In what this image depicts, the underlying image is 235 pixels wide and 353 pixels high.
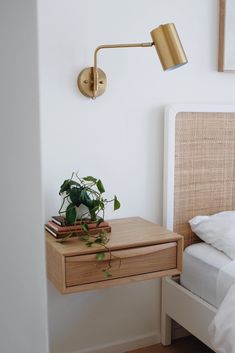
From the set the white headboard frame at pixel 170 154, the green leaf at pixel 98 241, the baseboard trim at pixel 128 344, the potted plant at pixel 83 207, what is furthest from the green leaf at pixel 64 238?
the baseboard trim at pixel 128 344

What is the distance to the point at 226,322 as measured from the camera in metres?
1.46

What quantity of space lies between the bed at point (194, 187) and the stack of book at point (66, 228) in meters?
0.47

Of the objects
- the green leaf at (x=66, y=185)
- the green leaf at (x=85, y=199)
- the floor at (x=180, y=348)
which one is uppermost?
the green leaf at (x=66, y=185)

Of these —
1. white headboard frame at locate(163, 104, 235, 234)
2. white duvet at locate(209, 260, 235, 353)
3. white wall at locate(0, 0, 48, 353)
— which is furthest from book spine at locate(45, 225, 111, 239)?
white wall at locate(0, 0, 48, 353)

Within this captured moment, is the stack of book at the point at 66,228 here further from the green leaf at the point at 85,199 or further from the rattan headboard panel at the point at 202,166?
the rattan headboard panel at the point at 202,166

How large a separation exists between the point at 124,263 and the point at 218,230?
1.90 feet

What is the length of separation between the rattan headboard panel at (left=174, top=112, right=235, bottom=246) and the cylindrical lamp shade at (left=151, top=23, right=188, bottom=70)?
463mm

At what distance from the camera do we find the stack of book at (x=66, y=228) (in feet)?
5.26

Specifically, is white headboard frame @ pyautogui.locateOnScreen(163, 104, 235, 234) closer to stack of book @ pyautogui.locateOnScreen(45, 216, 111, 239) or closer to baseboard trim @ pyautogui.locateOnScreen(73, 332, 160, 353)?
stack of book @ pyautogui.locateOnScreen(45, 216, 111, 239)

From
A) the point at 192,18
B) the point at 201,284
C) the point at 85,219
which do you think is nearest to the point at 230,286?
the point at 201,284

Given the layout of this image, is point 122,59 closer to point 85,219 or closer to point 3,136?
point 85,219

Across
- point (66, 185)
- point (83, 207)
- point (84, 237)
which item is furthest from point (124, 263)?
point (66, 185)

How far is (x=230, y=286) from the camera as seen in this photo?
1618 millimetres

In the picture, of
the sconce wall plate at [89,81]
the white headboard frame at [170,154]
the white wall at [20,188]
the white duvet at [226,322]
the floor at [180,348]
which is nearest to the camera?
the white wall at [20,188]
